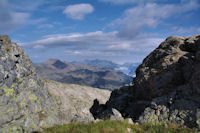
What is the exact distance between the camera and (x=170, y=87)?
75.7 ft

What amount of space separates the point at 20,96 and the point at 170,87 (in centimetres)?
1850

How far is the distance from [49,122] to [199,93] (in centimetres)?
1547

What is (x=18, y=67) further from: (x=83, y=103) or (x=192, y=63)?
(x=83, y=103)

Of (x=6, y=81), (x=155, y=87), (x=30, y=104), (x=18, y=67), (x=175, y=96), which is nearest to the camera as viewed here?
(x=6, y=81)

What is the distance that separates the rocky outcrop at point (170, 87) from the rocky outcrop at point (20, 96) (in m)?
9.98

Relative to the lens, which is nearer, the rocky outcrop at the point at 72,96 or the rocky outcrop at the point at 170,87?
the rocky outcrop at the point at 170,87

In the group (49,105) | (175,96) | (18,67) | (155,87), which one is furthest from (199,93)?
(18,67)

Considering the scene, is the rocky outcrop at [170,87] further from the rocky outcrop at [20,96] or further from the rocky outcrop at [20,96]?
the rocky outcrop at [20,96]

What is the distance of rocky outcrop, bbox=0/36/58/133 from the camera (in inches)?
517

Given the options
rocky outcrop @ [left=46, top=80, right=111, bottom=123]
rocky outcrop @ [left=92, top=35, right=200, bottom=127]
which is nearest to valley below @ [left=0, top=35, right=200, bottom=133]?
rocky outcrop @ [left=92, top=35, right=200, bottom=127]

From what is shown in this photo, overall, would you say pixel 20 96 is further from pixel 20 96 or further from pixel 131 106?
pixel 131 106

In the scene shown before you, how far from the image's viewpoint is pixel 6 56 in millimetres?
15250

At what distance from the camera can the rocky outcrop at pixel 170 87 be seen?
1738 cm

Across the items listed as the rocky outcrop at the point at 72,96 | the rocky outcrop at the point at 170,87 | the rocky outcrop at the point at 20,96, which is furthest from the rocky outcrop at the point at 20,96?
the rocky outcrop at the point at 72,96
